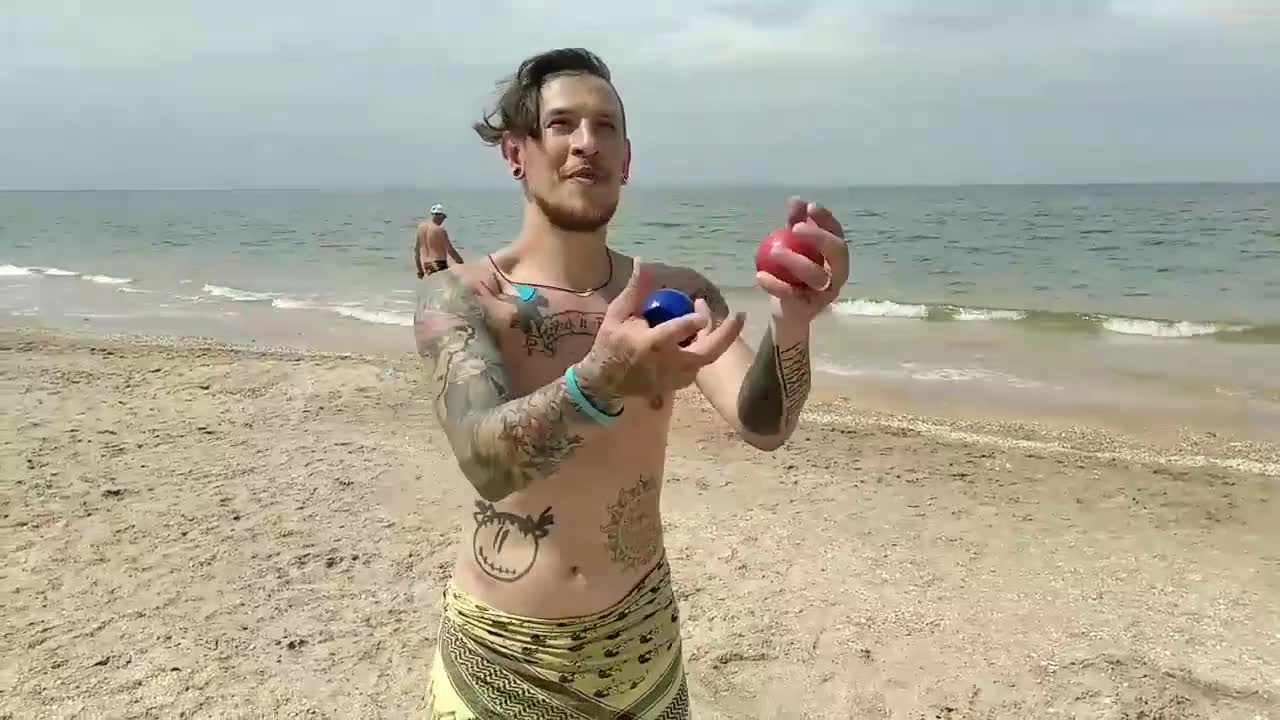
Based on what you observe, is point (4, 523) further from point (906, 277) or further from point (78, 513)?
point (906, 277)

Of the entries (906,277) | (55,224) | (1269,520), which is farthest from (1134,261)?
(55,224)

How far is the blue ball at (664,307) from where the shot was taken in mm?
1636

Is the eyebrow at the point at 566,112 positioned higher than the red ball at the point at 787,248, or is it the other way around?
the eyebrow at the point at 566,112

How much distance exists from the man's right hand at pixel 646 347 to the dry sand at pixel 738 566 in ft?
11.9

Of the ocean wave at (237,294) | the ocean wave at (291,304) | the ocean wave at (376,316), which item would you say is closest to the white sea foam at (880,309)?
the ocean wave at (376,316)

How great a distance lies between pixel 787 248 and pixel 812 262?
2.4 inches

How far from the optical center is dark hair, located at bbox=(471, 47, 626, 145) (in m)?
2.46

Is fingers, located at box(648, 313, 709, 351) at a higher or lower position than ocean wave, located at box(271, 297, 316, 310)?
higher

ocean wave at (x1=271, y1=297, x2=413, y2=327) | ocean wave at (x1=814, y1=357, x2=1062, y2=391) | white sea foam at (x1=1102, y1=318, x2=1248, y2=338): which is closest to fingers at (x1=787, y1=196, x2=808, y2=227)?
ocean wave at (x1=814, y1=357, x2=1062, y2=391)

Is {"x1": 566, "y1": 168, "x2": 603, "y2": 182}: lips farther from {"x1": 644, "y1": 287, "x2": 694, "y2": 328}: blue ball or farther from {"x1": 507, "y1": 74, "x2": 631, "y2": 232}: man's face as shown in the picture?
{"x1": 644, "y1": 287, "x2": 694, "y2": 328}: blue ball

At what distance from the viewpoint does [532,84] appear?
250 centimetres

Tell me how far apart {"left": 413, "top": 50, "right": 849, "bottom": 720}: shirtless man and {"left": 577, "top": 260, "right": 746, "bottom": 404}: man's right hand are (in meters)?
0.58

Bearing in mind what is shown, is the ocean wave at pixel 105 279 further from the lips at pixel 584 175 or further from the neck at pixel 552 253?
the lips at pixel 584 175

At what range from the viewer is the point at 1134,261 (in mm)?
30797
